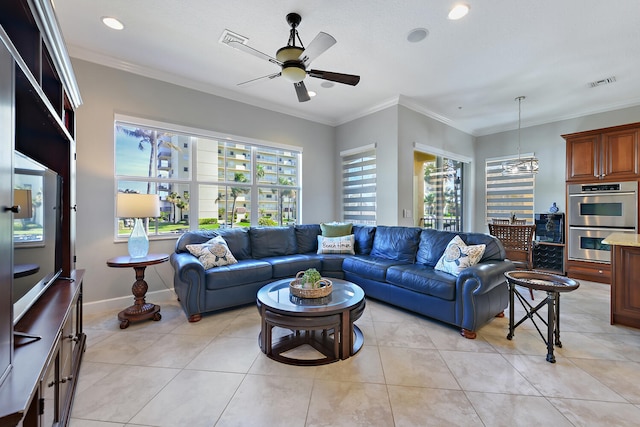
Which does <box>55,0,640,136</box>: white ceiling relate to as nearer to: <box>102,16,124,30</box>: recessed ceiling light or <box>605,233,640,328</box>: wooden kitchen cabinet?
<box>102,16,124,30</box>: recessed ceiling light

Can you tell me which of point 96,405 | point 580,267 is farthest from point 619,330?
point 96,405

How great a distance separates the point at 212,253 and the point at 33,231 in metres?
1.85

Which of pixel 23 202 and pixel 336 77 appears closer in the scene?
pixel 23 202

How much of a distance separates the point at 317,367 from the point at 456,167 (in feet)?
18.3

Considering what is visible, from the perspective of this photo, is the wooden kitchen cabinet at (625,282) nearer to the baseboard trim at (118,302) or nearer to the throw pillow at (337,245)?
the throw pillow at (337,245)

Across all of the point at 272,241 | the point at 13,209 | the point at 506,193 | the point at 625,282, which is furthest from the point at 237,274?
the point at 506,193

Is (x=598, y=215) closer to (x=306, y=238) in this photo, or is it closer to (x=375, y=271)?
(x=375, y=271)

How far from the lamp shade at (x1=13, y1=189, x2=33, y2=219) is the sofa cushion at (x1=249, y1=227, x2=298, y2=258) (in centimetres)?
Result: 268

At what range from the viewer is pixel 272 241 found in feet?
13.4

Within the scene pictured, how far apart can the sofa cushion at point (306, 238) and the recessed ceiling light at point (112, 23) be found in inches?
125

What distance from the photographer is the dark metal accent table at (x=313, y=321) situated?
209 cm

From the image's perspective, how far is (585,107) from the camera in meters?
4.66

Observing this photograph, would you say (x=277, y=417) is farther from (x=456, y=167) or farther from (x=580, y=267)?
(x=456, y=167)

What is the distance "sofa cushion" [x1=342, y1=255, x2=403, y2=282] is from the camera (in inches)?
131
